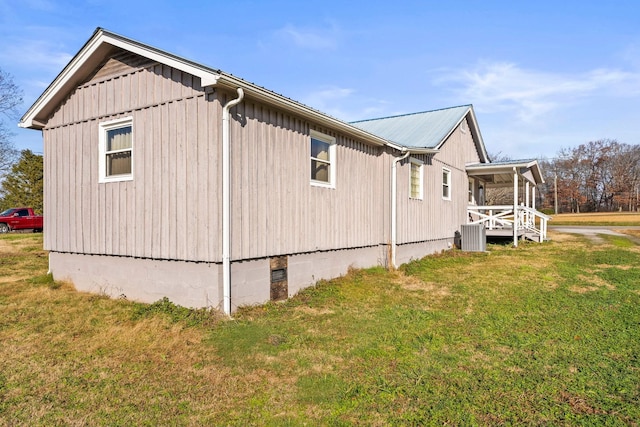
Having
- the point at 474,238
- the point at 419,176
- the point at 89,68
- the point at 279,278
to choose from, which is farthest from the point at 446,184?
the point at 89,68

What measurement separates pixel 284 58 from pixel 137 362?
452 inches

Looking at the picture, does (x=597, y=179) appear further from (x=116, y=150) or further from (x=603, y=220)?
(x=116, y=150)


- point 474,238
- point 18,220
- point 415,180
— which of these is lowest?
point 474,238

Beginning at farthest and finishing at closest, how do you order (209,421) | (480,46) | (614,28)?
(480,46) < (614,28) < (209,421)

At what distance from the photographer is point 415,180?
40.9ft

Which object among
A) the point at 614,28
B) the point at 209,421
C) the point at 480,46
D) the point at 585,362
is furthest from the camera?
the point at 480,46

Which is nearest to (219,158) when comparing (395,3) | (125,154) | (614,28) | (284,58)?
(125,154)

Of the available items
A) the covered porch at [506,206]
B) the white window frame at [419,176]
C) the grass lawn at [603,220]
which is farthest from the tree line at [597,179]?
the white window frame at [419,176]

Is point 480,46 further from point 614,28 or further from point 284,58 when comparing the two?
point 284,58

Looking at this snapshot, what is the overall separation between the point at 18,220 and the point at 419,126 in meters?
24.0

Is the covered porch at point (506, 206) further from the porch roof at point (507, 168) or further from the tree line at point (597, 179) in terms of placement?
the tree line at point (597, 179)

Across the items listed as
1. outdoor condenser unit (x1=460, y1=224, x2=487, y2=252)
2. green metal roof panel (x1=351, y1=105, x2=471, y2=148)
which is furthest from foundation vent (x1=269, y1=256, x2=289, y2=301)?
outdoor condenser unit (x1=460, y1=224, x2=487, y2=252)

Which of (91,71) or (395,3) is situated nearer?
(91,71)

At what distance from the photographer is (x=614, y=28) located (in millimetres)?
10164
